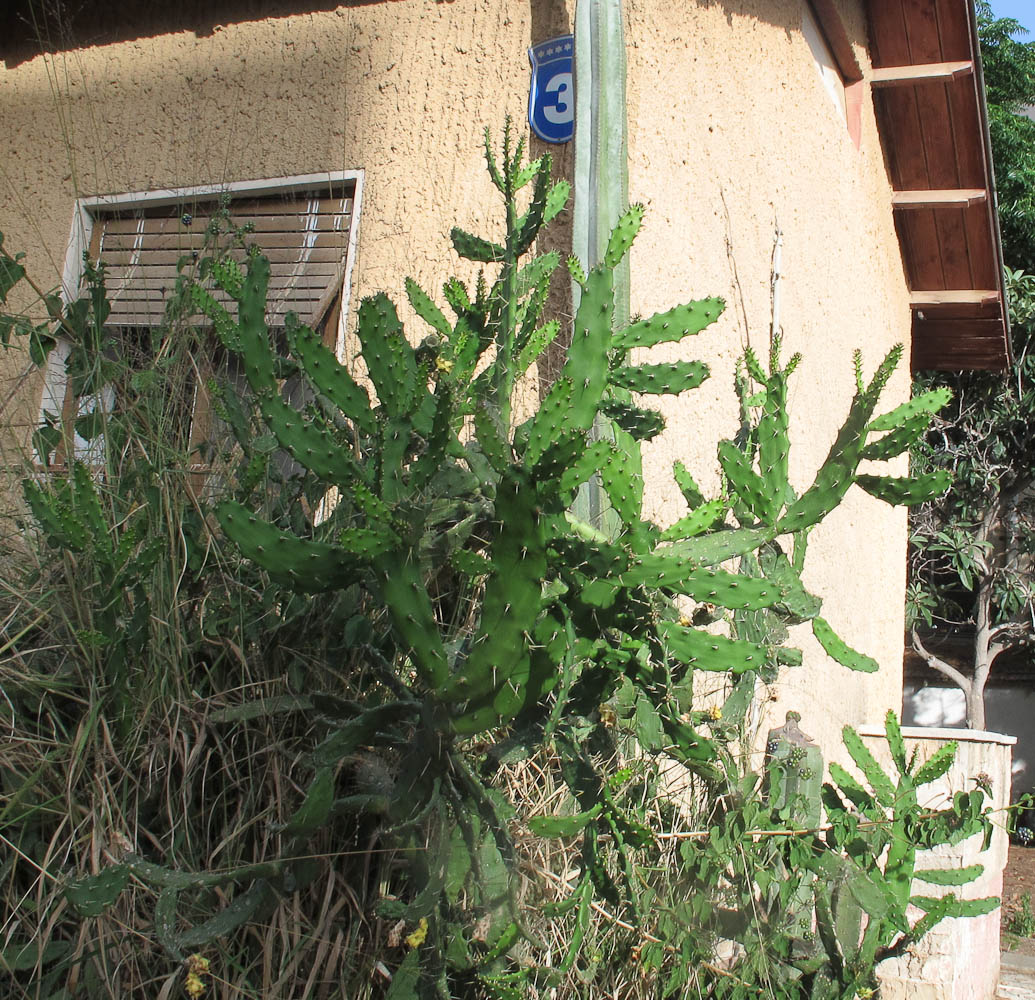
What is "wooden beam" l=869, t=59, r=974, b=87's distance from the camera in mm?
6113

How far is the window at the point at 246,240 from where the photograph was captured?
375cm

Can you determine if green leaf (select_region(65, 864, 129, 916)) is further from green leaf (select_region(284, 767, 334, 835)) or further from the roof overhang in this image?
the roof overhang

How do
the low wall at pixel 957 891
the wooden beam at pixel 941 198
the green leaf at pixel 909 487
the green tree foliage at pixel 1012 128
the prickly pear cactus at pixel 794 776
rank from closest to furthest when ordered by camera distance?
the green leaf at pixel 909 487 → the prickly pear cactus at pixel 794 776 → the low wall at pixel 957 891 → the wooden beam at pixel 941 198 → the green tree foliage at pixel 1012 128

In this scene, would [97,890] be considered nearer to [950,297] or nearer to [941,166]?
[941,166]

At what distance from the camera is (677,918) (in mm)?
2676

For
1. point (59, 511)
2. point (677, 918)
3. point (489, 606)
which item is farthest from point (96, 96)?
point (677, 918)

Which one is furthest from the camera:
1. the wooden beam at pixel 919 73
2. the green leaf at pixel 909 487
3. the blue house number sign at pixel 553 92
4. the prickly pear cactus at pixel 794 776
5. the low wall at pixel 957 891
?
the wooden beam at pixel 919 73

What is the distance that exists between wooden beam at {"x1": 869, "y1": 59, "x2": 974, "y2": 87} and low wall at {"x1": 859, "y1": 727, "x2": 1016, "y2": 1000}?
12.0 feet

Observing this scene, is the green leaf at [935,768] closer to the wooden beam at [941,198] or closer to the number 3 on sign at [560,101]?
the number 3 on sign at [560,101]

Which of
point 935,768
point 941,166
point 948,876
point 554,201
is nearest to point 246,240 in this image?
point 554,201

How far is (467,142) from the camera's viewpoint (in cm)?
365

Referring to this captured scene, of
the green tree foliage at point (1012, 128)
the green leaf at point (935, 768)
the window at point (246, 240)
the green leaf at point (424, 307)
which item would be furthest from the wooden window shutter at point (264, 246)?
the green tree foliage at point (1012, 128)

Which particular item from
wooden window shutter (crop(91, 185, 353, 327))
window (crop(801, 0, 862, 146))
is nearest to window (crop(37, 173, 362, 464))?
wooden window shutter (crop(91, 185, 353, 327))

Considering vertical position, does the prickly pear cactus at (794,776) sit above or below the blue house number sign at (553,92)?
below
